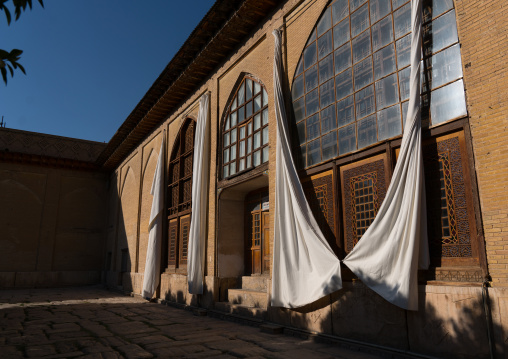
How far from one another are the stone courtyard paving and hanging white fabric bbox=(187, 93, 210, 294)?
0.91 m

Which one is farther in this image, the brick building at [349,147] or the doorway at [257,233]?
the doorway at [257,233]

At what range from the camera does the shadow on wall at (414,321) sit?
147 inches

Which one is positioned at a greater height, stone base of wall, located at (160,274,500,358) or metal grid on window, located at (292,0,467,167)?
metal grid on window, located at (292,0,467,167)

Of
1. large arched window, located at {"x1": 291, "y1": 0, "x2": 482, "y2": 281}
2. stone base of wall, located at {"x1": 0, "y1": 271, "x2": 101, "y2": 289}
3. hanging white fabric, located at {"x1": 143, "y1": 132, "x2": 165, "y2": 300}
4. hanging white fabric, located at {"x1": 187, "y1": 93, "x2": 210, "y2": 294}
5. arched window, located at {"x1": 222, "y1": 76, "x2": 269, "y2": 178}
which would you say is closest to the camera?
large arched window, located at {"x1": 291, "y1": 0, "x2": 482, "y2": 281}

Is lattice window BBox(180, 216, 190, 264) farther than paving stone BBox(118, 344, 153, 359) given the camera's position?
Yes

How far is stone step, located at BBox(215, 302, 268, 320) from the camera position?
6.70 metres

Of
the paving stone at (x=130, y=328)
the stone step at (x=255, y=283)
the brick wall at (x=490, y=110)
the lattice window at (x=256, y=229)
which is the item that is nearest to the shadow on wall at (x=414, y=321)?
the brick wall at (x=490, y=110)

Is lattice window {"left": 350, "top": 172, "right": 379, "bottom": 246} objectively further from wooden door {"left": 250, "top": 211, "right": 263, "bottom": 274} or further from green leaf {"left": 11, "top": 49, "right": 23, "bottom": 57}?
green leaf {"left": 11, "top": 49, "right": 23, "bottom": 57}

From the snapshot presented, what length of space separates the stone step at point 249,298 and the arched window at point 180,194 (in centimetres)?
302

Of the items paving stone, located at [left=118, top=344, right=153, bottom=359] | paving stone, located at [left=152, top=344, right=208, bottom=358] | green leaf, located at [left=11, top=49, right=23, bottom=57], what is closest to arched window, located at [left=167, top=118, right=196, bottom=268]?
paving stone, located at [left=118, top=344, right=153, bottom=359]

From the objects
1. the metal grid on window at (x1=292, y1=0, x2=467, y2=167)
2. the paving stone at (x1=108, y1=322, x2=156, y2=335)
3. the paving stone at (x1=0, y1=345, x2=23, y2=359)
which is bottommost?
the paving stone at (x1=108, y1=322, x2=156, y2=335)

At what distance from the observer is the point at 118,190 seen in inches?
679

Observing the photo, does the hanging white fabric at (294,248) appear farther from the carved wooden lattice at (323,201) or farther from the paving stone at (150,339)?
the paving stone at (150,339)

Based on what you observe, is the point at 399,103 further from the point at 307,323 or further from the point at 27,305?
the point at 27,305
